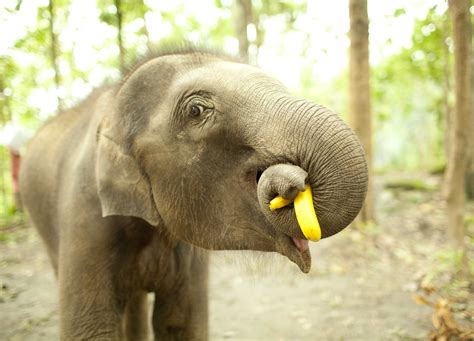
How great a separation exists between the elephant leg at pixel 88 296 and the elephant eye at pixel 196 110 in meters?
1.06

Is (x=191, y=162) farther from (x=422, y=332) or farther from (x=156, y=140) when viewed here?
(x=422, y=332)

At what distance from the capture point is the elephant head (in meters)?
1.91

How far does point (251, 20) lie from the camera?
1037 centimetres

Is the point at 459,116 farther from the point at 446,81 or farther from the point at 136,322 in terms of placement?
the point at 446,81

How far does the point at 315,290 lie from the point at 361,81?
12.4 ft

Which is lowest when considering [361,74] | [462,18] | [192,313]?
[192,313]

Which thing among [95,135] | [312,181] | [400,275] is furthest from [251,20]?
[312,181]

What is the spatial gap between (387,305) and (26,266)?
5327 mm

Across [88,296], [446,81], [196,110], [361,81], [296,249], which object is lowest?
[88,296]

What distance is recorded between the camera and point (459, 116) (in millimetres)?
4863

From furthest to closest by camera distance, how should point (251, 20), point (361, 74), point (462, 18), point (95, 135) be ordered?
point (251, 20)
point (361, 74)
point (462, 18)
point (95, 135)

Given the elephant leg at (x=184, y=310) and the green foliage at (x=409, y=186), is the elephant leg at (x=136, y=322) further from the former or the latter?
the green foliage at (x=409, y=186)

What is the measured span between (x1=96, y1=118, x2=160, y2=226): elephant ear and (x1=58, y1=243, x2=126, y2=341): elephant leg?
1.22 feet

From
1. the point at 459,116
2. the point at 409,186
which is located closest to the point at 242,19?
the point at 409,186
